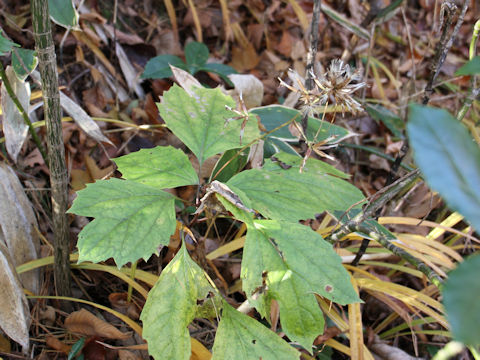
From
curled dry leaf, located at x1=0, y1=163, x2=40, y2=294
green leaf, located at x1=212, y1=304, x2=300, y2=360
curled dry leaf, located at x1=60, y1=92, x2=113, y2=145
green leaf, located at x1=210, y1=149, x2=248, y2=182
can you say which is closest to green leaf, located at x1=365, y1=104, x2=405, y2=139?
green leaf, located at x1=210, y1=149, x2=248, y2=182

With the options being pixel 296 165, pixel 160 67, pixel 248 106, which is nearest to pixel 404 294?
pixel 296 165

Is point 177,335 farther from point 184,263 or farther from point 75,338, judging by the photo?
point 75,338

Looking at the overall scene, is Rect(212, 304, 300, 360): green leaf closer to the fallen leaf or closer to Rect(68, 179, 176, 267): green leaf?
Rect(68, 179, 176, 267): green leaf

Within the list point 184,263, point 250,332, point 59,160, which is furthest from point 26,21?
point 250,332

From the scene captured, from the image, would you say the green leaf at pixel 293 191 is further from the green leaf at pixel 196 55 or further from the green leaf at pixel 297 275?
the green leaf at pixel 196 55

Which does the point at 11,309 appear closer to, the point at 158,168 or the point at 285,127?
the point at 158,168

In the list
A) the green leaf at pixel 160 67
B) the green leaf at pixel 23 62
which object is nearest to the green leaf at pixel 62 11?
the green leaf at pixel 23 62
